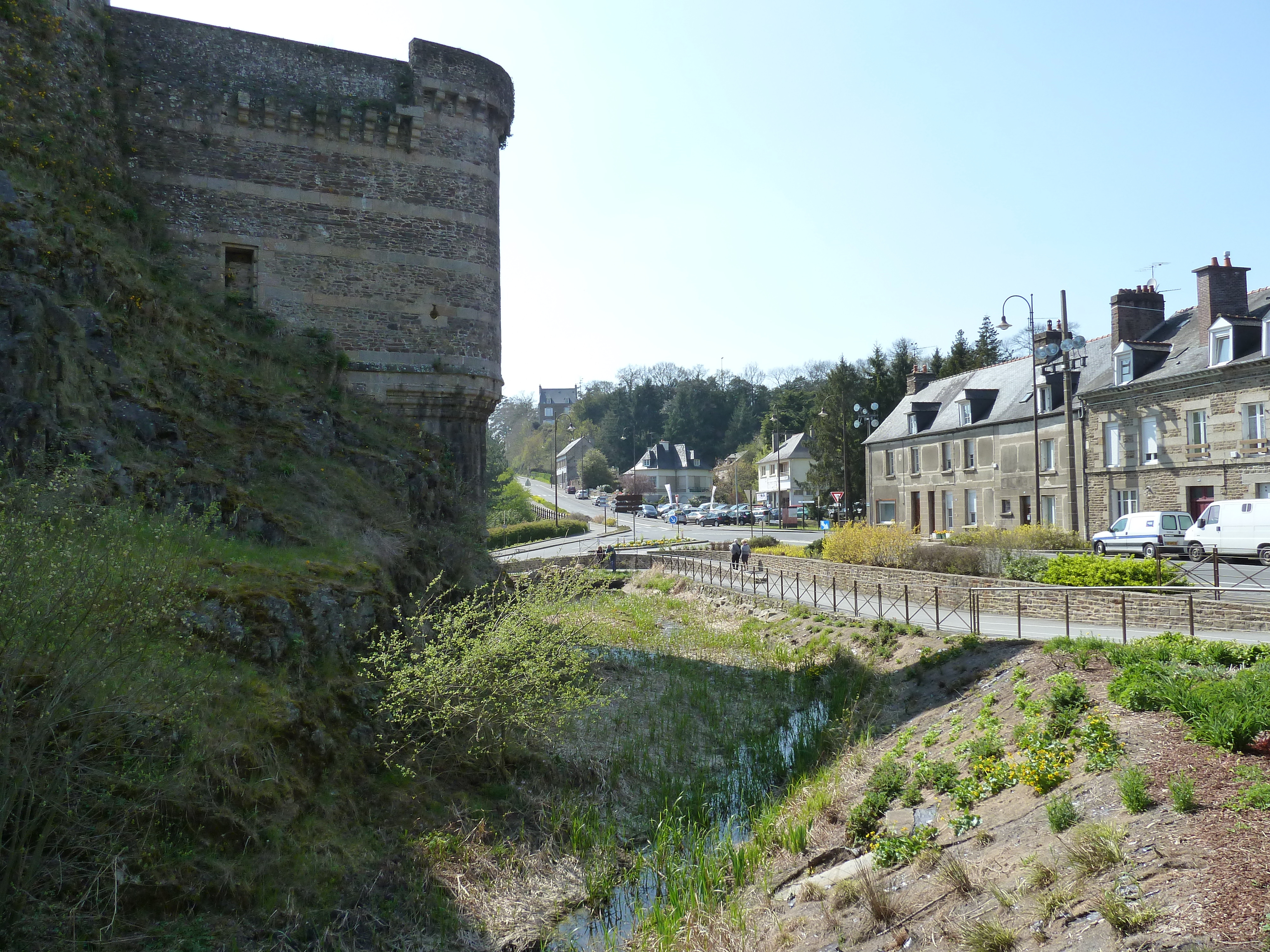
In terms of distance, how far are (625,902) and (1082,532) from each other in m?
26.1

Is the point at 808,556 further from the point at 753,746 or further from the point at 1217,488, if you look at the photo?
the point at 753,746

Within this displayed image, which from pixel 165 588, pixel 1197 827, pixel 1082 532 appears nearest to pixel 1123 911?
pixel 1197 827

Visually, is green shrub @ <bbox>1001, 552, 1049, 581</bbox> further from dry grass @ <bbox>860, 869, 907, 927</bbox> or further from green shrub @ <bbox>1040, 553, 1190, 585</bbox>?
dry grass @ <bbox>860, 869, 907, 927</bbox>

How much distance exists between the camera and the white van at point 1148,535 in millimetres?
23172

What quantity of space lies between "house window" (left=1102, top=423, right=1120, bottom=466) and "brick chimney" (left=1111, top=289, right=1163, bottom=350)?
2765mm

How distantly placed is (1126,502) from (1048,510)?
10.7 feet

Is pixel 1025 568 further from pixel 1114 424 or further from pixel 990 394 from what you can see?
pixel 990 394

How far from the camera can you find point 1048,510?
31031 millimetres

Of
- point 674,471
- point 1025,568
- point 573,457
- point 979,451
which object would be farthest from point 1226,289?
point 573,457

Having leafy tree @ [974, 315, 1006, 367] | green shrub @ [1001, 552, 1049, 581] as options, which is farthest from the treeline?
green shrub @ [1001, 552, 1049, 581]

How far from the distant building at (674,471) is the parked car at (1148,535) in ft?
187

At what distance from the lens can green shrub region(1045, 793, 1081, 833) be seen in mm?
6609

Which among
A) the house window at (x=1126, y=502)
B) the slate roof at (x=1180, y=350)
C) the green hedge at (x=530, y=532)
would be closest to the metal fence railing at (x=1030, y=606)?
the house window at (x=1126, y=502)

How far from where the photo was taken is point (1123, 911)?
5020 millimetres
